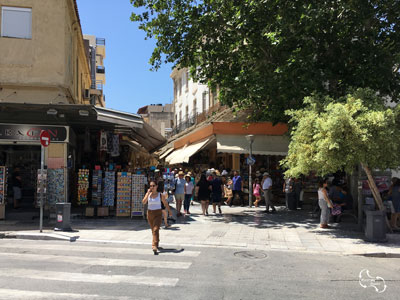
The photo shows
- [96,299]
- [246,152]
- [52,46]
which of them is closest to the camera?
[96,299]

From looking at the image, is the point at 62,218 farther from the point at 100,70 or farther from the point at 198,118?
the point at 100,70

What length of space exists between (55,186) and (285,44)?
998 centimetres

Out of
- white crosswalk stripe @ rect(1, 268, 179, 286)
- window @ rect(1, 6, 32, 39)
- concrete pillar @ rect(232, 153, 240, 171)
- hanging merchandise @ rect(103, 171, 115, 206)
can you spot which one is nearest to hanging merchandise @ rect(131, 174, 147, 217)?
hanging merchandise @ rect(103, 171, 115, 206)

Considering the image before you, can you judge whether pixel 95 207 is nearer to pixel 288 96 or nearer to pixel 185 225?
pixel 185 225

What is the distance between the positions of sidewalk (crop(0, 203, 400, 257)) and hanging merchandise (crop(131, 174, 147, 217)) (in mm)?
308

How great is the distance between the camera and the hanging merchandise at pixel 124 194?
13.5 meters

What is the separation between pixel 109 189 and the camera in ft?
45.0

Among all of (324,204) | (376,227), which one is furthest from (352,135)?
(324,204)

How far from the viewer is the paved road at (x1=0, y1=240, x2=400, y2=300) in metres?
5.48

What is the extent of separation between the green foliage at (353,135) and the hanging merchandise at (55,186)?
8.49 meters

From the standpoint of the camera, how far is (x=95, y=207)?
46.6 ft

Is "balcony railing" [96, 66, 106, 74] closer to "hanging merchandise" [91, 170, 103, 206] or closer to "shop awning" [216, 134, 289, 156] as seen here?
"shop awning" [216, 134, 289, 156]

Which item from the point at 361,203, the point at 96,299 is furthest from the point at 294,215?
the point at 96,299

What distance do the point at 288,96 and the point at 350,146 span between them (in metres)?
4.78
